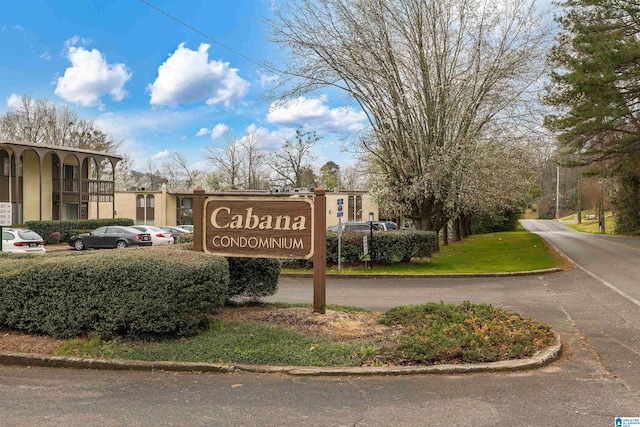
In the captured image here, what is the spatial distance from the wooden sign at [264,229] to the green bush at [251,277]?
22.0 inches

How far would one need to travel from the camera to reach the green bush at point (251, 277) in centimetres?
872

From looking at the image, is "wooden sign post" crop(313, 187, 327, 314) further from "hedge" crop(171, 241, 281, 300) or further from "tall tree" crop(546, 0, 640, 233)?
"tall tree" crop(546, 0, 640, 233)

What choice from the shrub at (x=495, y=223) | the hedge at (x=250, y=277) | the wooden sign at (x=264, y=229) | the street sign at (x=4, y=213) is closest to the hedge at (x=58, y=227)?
the street sign at (x=4, y=213)

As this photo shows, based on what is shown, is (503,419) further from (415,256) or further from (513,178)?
(513,178)

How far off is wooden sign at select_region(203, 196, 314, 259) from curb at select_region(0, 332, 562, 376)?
2.35 metres

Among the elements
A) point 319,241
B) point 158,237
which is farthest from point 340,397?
point 158,237

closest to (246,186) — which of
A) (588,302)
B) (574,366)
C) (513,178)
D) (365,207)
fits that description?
(365,207)

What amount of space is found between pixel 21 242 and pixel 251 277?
16.9m

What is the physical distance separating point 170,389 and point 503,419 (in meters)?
3.19

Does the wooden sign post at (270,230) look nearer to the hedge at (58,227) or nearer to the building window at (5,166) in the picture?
the hedge at (58,227)

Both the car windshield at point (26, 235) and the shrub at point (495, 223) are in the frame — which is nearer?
the car windshield at point (26, 235)

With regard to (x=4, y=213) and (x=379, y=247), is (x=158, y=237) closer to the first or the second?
(x=379, y=247)

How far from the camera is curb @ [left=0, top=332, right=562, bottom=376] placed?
5750 millimetres

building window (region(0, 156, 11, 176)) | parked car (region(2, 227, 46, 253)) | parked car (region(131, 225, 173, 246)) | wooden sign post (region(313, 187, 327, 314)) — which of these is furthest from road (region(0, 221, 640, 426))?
building window (region(0, 156, 11, 176))
